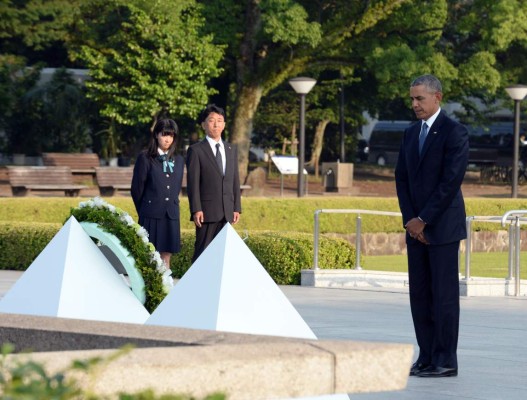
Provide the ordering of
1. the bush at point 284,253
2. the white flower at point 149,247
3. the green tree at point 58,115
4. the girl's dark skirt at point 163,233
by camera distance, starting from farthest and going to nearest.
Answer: the green tree at point 58,115 < the bush at point 284,253 < the girl's dark skirt at point 163,233 < the white flower at point 149,247

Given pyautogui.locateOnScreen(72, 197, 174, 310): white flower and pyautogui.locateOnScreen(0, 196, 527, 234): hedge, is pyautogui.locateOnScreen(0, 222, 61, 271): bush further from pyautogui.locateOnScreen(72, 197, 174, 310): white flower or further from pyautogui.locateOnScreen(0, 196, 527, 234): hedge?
pyautogui.locateOnScreen(72, 197, 174, 310): white flower

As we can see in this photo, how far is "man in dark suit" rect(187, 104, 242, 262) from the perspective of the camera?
1146 centimetres

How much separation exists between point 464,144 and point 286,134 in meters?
44.3

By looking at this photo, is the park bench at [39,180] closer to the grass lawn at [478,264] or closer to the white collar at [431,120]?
the grass lawn at [478,264]

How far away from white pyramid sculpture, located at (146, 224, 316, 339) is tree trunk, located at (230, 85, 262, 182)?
3101cm

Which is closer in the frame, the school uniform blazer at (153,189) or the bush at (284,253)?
the school uniform blazer at (153,189)

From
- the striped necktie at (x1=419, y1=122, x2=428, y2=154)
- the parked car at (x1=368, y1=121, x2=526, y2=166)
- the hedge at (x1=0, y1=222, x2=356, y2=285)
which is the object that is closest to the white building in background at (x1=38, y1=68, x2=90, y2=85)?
the parked car at (x1=368, y1=121, x2=526, y2=166)

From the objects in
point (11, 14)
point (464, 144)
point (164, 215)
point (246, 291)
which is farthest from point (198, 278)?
point (11, 14)

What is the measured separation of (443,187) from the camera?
823 cm

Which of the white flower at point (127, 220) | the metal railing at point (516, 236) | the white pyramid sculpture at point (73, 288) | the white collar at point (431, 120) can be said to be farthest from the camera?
the metal railing at point (516, 236)

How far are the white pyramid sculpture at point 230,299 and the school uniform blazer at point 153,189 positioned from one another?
482cm

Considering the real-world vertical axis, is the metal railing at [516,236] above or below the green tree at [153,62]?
below

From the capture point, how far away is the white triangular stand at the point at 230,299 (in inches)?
258

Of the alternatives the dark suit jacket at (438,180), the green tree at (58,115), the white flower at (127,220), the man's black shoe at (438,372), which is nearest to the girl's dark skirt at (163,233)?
the white flower at (127,220)
